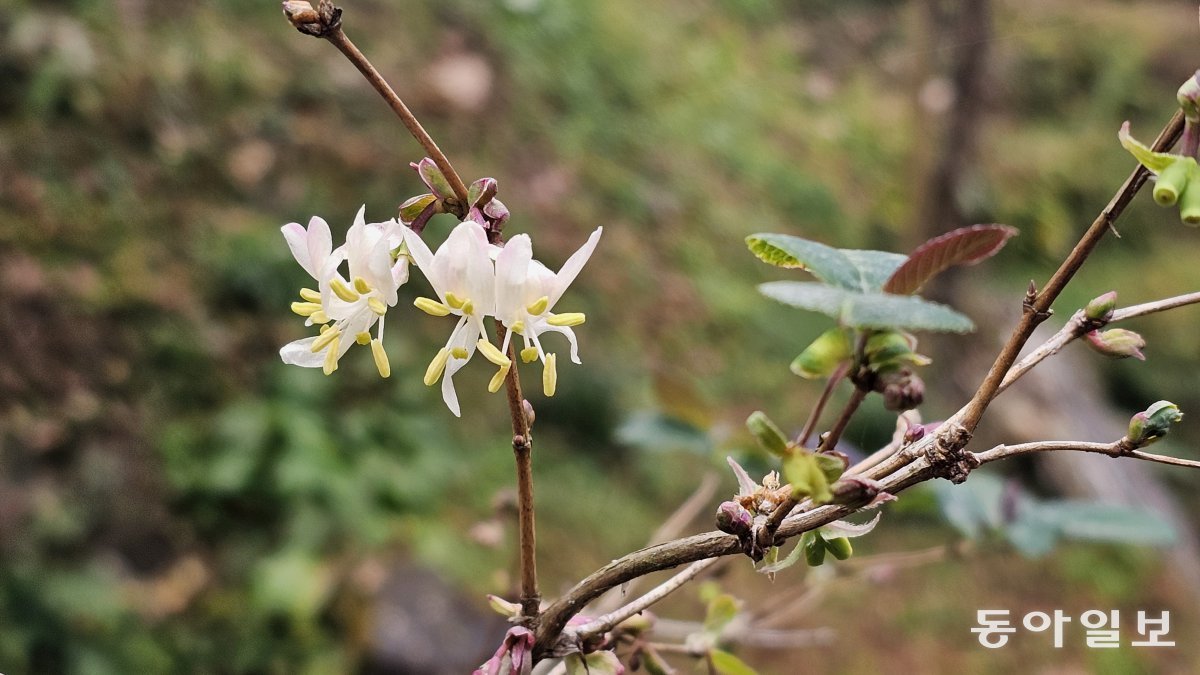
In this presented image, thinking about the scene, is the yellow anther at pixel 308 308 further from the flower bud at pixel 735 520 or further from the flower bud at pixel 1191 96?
the flower bud at pixel 1191 96

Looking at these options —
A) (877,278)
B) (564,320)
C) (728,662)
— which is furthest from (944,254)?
(728,662)

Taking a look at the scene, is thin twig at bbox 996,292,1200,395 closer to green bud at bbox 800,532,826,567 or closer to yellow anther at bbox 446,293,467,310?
green bud at bbox 800,532,826,567

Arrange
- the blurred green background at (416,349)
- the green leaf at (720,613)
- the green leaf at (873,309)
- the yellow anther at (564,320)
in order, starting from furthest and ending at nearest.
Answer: the blurred green background at (416,349) < the green leaf at (720,613) < the yellow anther at (564,320) < the green leaf at (873,309)

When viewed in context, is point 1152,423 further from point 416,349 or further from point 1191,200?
point 416,349

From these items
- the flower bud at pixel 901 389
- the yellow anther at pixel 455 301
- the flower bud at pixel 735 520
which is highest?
the yellow anther at pixel 455 301

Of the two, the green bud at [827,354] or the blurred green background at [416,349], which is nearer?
the green bud at [827,354]

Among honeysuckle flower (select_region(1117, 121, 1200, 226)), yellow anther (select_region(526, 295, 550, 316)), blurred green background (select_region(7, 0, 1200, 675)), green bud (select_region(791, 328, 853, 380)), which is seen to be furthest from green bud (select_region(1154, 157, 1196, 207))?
blurred green background (select_region(7, 0, 1200, 675))

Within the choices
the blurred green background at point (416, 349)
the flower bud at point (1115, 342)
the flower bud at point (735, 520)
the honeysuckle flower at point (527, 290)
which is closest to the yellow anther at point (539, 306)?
the honeysuckle flower at point (527, 290)
